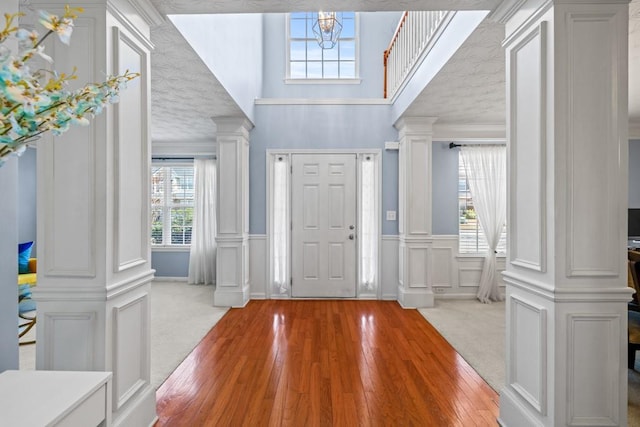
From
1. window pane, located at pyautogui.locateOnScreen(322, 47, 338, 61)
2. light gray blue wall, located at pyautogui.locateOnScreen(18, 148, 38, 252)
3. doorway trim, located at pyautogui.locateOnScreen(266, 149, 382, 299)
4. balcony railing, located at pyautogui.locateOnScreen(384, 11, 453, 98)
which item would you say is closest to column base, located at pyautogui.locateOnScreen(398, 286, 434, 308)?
doorway trim, located at pyautogui.locateOnScreen(266, 149, 382, 299)

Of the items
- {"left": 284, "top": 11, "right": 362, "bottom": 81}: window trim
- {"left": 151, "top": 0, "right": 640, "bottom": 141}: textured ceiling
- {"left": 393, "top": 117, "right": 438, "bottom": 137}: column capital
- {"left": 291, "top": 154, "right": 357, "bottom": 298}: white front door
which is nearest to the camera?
{"left": 151, "top": 0, "right": 640, "bottom": 141}: textured ceiling

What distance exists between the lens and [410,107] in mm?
4117

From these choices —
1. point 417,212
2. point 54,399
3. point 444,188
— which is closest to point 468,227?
point 444,188

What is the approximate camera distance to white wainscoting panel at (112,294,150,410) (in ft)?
5.77

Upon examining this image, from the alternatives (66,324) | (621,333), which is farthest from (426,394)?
(66,324)

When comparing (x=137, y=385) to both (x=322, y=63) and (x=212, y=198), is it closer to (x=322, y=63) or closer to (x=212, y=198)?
(x=212, y=198)

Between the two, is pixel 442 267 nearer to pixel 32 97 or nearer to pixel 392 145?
pixel 392 145

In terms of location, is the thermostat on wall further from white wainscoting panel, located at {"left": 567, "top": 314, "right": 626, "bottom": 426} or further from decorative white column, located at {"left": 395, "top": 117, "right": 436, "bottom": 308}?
white wainscoting panel, located at {"left": 567, "top": 314, "right": 626, "bottom": 426}

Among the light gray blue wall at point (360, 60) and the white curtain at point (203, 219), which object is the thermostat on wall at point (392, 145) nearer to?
the light gray blue wall at point (360, 60)

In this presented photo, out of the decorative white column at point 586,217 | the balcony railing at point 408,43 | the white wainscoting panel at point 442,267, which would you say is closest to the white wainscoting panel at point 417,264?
the white wainscoting panel at point 442,267

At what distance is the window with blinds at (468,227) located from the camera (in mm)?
5094

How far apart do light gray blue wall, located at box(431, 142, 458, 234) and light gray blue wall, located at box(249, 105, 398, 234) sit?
1.86ft

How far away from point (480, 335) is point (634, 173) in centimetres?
378

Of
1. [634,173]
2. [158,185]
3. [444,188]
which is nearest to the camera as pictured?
[444,188]
